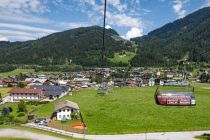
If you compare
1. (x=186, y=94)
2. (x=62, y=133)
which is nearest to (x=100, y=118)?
(x=62, y=133)

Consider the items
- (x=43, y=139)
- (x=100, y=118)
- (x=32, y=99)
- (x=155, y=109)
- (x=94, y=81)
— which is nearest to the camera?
(x=43, y=139)

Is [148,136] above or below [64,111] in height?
below

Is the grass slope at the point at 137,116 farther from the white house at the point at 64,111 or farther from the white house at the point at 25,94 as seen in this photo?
the white house at the point at 25,94

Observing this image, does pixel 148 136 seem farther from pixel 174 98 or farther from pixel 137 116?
pixel 137 116

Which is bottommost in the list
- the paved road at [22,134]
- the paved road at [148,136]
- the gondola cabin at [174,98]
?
the paved road at [148,136]

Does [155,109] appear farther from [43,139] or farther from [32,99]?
[32,99]

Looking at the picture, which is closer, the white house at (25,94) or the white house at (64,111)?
the white house at (64,111)

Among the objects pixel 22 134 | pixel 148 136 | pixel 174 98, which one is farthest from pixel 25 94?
pixel 174 98

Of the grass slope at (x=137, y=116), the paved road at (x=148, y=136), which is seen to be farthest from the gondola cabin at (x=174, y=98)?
the grass slope at (x=137, y=116)

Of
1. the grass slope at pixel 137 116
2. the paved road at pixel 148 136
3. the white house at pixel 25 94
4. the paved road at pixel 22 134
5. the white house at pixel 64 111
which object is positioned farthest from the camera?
the white house at pixel 25 94
